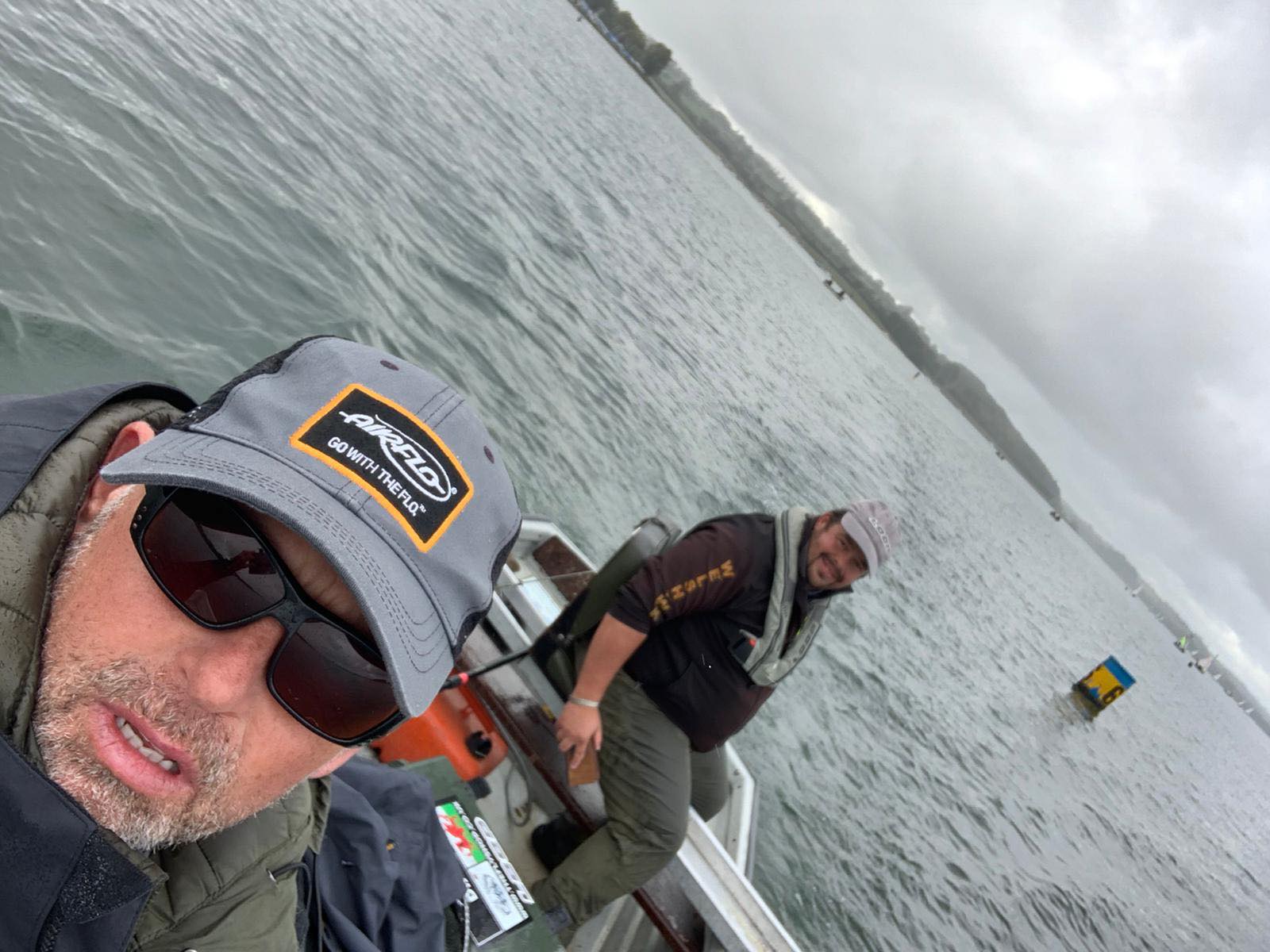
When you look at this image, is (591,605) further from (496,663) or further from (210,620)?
(210,620)

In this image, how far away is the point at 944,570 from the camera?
30875 millimetres

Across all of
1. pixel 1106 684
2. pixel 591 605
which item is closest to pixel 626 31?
pixel 1106 684

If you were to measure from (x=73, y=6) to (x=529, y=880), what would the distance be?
46.0 feet

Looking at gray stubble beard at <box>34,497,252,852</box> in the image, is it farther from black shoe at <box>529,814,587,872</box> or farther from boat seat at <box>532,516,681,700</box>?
black shoe at <box>529,814,587,872</box>

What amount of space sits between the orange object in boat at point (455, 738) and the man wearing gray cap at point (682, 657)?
0.71 metres

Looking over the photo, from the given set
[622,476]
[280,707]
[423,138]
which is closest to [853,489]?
[622,476]

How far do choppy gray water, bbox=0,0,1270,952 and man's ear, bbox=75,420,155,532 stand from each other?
516cm

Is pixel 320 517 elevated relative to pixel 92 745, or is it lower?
elevated

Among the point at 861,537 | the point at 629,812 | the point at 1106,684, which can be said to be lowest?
the point at 629,812

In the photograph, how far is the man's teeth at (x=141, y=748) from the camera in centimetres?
135

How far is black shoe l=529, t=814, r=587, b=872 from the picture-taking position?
440cm

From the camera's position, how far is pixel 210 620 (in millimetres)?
1464

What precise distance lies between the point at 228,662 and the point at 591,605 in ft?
10.2

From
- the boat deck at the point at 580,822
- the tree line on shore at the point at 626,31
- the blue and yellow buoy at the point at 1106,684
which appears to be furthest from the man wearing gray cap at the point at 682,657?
the tree line on shore at the point at 626,31
